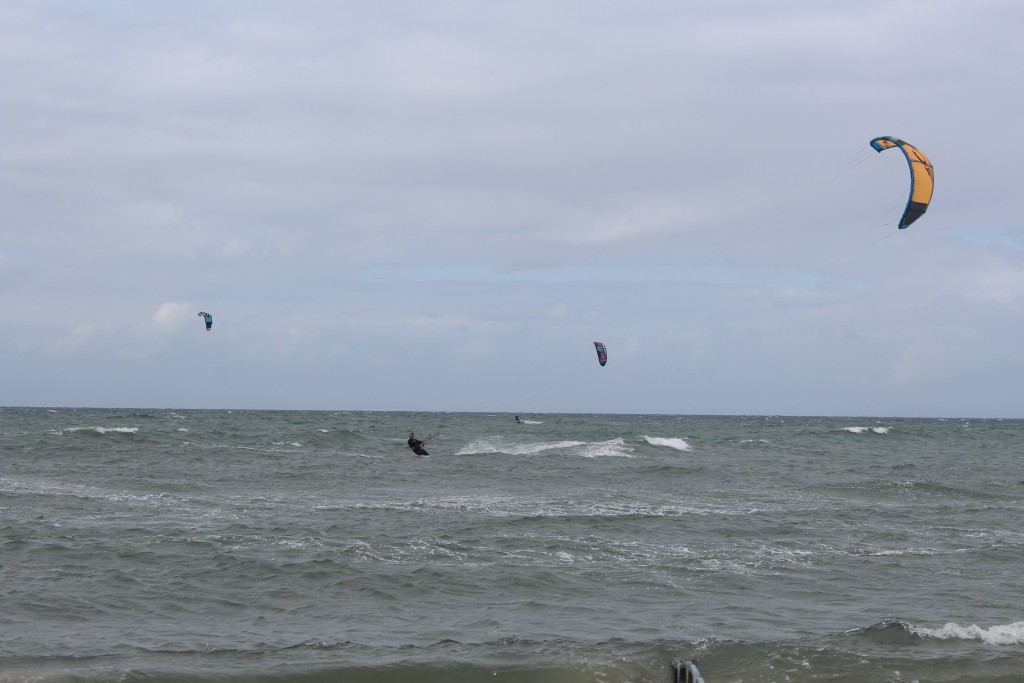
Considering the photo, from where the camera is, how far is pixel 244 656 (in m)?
9.51

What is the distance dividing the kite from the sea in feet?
19.2

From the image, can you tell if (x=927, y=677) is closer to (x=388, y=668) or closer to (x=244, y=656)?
(x=388, y=668)

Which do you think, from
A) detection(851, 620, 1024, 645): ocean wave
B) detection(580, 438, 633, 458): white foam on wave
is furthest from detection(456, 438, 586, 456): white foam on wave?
detection(851, 620, 1024, 645): ocean wave

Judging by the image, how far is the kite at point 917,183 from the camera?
17.6m

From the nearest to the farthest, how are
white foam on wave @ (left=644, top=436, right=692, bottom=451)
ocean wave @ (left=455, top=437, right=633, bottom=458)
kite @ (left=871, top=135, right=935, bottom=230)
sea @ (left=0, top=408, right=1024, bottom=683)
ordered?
sea @ (left=0, top=408, right=1024, bottom=683) < kite @ (left=871, top=135, right=935, bottom=230) < ocean wave @ (left=455, top=437, right=633, bottom=458) < white foam on wave @ (left=644, top=436, right=692, bottom=451)

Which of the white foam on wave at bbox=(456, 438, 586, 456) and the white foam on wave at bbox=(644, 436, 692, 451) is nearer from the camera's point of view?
the white foam on wave at bbox=(456, 438, 586, 456)

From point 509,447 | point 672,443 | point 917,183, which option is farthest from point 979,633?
point 672,443

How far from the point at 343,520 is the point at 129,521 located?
3.77m

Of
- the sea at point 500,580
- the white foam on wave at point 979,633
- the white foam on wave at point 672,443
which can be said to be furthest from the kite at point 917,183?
the white foam on wave at point 672,443

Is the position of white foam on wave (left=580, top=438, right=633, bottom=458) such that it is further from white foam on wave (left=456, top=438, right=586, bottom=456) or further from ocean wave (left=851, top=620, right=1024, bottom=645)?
ocean wave (left=851, top=620, right=1024, bottom=645)

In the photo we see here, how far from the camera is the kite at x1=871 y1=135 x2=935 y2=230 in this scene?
57.6 ft

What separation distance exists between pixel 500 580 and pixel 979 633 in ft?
19.1

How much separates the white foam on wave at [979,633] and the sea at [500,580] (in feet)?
0.10

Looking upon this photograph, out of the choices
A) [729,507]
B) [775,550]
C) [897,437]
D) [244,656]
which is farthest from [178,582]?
[897,437]
